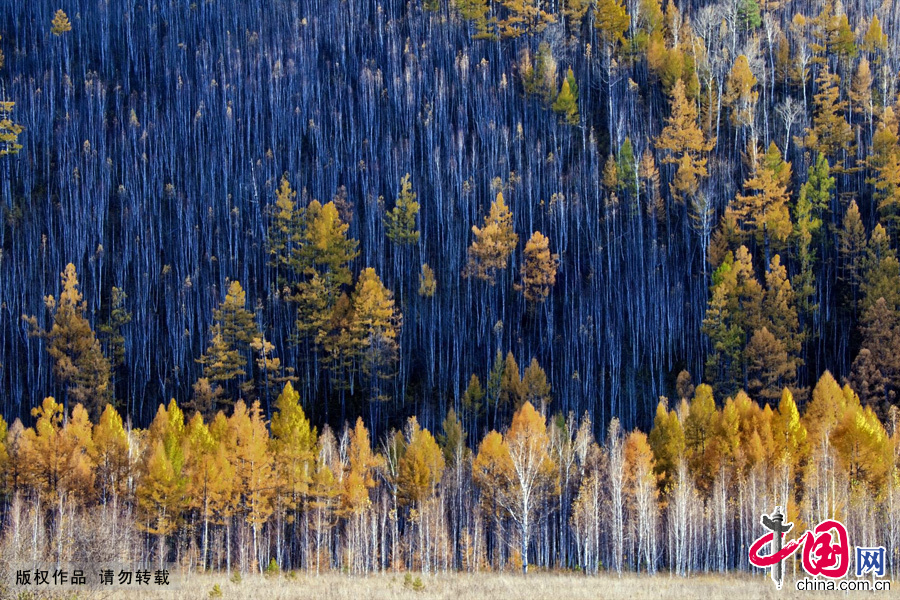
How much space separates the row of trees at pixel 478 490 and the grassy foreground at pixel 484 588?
3143mm

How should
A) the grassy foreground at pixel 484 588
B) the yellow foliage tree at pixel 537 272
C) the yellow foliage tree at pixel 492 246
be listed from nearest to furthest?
1. the grassy foreground at pixel 484 588
2. the yellow foliage tree at pixel 537 272
3. the yellow foliage tree at pixel 492 246

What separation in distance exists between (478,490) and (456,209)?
156 feet

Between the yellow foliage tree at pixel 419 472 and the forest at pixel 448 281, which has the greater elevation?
the forest at pixel 448 281

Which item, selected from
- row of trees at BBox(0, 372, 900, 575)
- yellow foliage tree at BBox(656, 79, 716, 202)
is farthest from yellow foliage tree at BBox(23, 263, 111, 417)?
yellow foliage tree at BBox(656, 79, 716, 202)

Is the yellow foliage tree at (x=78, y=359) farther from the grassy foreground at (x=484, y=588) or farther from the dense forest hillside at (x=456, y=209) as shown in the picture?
the grassy foreground at (x=484, y=588)

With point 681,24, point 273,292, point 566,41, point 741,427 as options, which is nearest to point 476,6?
point 566,41

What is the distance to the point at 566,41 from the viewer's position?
119 m

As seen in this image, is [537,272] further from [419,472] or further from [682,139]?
[419,472]

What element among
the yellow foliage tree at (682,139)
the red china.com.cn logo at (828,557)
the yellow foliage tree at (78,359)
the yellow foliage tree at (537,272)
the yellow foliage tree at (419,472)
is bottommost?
the red china.com.cn logo at (828,557)

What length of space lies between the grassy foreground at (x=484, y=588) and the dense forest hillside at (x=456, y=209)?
89.3 feet

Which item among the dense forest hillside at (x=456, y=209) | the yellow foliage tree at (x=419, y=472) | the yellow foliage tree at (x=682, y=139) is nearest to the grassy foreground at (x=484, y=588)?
the yellow foliage tree at (x=419, y=472)

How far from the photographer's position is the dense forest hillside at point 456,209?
80.4 meters

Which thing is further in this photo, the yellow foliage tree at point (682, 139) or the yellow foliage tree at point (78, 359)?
the yellow foliage tree at point (682, 139)

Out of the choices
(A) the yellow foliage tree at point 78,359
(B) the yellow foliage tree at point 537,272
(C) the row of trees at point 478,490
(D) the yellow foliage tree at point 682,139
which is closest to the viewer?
(C) the row of trees at point 478,490
